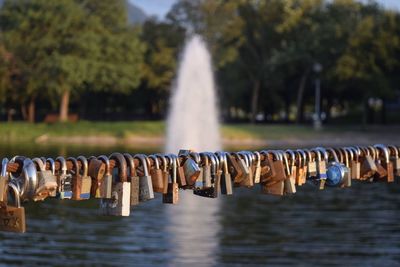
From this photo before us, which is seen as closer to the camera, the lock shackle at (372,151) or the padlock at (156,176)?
the padlock at (156,176)

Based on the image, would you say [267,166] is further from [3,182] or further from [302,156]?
[3,182]

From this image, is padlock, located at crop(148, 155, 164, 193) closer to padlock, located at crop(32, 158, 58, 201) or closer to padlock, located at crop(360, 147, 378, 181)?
padlock, located at crop(32, 158, 58, 201)

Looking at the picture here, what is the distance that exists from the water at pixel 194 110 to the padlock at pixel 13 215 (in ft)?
152

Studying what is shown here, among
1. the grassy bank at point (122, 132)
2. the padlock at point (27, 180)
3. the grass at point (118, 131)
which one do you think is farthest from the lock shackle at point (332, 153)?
the grass at point (118, 131)

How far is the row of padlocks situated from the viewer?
874 cm

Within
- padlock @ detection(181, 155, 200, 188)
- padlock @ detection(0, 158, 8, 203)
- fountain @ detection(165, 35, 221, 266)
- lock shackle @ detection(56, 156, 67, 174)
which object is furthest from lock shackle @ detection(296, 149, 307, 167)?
fountain @ detection(165, 35, 221, 266)

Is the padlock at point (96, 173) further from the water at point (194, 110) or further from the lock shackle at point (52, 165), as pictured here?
the water at point (194, 110)

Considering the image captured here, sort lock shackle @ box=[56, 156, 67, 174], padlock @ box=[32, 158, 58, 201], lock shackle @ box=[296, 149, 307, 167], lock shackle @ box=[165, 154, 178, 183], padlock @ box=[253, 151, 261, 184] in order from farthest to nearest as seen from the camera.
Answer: lock shackle @ box=[296, 149, 307, 167] < padlock @ box=[253, 151, 261, 184] < lock shackle @ box=[165, 154, 178, 183] < lock shackle @ box=[56, 156, 67, 174] < padlock @ box=[32, 158, 58, 201]

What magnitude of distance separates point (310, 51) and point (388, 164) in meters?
Result: 86.6

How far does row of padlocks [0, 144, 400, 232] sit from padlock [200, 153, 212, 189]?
0.01 m

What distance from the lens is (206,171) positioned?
1048 cm

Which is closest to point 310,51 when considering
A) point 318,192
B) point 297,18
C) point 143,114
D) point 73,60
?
point 297,18

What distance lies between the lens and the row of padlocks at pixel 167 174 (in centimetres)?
874

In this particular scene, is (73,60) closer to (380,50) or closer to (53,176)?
(380,50)
